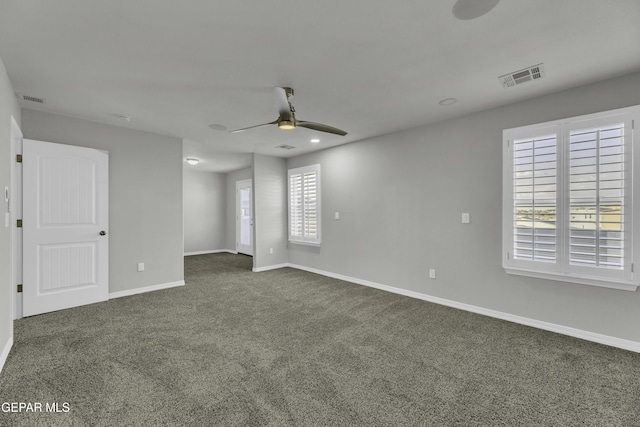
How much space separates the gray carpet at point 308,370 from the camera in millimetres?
1823

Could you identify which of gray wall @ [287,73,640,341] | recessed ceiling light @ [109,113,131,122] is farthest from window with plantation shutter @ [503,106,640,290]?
recessed ceiling light @ [109,113,131,122]

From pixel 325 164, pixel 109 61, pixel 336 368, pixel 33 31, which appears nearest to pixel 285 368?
pixel 336 368

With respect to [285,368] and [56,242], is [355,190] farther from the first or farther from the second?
[56,242]

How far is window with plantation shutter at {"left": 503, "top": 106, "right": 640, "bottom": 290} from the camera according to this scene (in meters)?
2.65

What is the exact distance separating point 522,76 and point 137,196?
5.08m

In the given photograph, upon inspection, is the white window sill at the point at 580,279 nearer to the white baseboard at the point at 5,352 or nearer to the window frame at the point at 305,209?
the window frame at the point at 305,209

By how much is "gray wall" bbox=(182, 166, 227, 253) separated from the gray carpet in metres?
4.79

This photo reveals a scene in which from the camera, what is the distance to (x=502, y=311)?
343 centimetres

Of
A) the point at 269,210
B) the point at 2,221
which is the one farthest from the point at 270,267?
the point at 2,221

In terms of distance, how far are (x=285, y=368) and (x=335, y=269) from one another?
10.5 ft

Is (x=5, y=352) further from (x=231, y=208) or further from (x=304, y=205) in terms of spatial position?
(x=231, y=208)

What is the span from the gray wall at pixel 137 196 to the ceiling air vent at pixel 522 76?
4635 millimetres

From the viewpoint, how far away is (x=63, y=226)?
3.66 m

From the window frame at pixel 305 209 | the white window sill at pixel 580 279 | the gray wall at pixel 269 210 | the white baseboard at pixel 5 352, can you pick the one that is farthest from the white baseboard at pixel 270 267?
the white window sill at pixel 580 279
